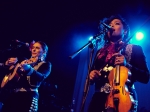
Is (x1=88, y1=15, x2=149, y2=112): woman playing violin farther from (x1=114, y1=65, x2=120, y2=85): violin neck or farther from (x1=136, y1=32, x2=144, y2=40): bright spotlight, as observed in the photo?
(x1=136, y1=32, x2=144, y2=40): bright spotlight

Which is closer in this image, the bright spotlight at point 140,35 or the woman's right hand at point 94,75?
the woman's right hand at point 94,75

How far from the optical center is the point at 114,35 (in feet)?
10.3

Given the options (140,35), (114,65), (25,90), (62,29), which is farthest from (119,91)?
(62,29)

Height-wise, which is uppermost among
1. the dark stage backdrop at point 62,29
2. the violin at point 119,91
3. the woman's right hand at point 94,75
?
the dark stage backdrop at point 62,29

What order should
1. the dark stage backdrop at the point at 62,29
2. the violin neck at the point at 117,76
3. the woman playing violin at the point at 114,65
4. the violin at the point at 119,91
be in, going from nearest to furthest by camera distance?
1. the violin at the point at 119,91
2. the violin neck at the point at 117,76
3. the woman playing violin at the point at 114,65
4. the dark stage backdrop at the point at 62,29

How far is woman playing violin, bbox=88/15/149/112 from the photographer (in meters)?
2.39

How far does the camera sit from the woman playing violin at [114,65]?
2.39 m

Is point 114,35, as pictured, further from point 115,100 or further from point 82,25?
point 82,25

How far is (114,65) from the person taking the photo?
8.57ft

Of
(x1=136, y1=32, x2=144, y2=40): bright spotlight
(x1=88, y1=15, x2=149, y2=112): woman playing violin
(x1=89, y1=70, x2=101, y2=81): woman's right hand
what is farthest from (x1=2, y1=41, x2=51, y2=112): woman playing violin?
(x1=136, y1=32, x2=144, y2=40): bright spotlight

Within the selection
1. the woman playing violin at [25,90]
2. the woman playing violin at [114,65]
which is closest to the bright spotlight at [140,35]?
the woman playing violin at [114,65]

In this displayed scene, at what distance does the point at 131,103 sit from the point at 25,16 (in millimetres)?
5448

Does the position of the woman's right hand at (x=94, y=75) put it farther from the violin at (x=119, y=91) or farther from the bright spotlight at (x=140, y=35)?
the bright spotlight at (x=140, y=35)

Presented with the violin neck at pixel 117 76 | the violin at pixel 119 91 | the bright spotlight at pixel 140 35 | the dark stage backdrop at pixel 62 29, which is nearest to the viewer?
the violin at pixel 119 91
